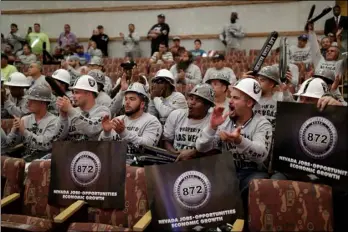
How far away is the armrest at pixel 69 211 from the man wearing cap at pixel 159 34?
831 cm

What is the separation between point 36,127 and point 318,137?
9.01 ft

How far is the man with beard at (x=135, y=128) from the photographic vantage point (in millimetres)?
Answer: 3694

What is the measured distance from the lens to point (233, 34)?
36.3 ft

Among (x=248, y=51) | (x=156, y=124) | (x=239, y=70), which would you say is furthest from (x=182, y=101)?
(x=248, y=51)

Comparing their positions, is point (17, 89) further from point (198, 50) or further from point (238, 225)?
point (198, 50)

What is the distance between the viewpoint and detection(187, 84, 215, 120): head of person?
12.4 feet

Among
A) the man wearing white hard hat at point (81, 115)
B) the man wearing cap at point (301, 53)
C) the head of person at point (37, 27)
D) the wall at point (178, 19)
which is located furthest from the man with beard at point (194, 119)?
the head of person at point (37, 27)

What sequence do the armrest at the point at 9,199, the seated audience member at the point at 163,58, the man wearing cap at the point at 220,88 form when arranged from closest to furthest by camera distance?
the armrest at the point at 9,199 → the man wearing cap at the point at 220,88 → the seated audience member at the point at 163,58

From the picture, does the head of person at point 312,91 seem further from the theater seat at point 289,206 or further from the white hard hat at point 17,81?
the white hard hat at point 17,81

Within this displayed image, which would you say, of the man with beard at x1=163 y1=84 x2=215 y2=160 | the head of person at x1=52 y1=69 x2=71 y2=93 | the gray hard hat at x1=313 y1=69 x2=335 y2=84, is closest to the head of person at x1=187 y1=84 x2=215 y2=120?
the man with beard at x1=163 y1=84 x2=215 y2=160

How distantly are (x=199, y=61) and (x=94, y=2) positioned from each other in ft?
16.1

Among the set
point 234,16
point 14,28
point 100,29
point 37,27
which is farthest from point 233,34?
point 14,28

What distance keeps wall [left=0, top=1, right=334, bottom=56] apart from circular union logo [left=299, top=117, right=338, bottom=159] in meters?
8.73

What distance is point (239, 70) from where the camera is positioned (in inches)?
326
